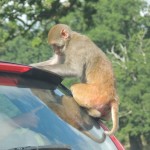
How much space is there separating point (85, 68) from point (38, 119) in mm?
3180

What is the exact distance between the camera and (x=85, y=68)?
669cm

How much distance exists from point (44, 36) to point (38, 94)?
14.1 meters

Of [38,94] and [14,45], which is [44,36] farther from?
[14,45]

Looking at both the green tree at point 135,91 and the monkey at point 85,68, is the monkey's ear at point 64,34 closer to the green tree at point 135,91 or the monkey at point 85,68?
the monkey at point 85,68

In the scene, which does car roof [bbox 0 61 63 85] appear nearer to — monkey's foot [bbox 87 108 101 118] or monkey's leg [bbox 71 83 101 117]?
monkey's foot [bbox 87 108 101 118]

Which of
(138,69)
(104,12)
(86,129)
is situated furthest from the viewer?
(104,12)

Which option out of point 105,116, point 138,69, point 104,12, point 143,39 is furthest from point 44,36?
point 104,12

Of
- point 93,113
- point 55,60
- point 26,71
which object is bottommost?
point 55,60

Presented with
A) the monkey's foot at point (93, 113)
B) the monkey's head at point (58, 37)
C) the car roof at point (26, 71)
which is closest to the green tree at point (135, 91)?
the monkey's head at point (58, 37)

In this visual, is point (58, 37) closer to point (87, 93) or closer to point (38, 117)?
point (87, 93)

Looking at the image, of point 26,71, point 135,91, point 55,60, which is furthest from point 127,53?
point 26,71

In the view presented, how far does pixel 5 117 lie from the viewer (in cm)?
343

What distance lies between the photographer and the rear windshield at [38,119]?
11.2 feet

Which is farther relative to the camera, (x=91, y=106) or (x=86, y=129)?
(x=91, y=106)
